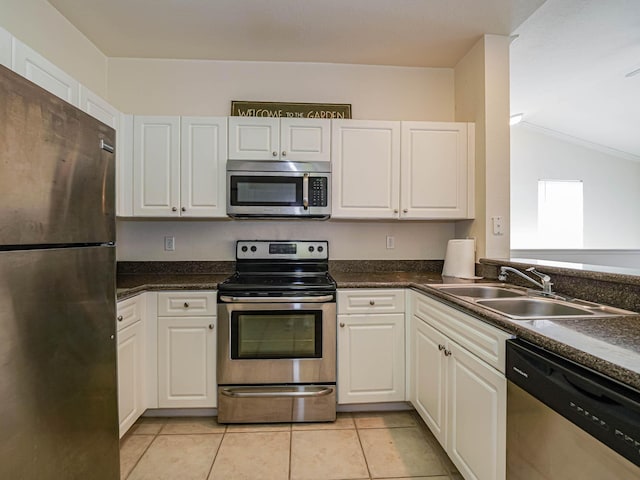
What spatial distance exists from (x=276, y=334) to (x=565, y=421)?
1.51 meters

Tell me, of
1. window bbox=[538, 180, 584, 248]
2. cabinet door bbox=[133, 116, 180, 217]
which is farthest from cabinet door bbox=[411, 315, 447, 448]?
window bbox=[538, 180, 584, 248]

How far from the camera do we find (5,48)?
4.34 ft

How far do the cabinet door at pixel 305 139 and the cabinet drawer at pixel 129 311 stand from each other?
1302 millimetres

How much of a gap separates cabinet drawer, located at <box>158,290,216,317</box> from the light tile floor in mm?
699

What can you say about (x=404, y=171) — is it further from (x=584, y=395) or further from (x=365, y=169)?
(x=584, y=395)

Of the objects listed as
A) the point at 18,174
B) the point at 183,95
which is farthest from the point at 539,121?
the point at 18,174

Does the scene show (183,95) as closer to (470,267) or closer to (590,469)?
(470,267)

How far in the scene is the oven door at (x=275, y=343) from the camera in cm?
205

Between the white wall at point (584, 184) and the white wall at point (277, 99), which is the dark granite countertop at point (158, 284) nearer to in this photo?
the white wall at point (277, 99)

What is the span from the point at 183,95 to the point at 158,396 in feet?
7.17

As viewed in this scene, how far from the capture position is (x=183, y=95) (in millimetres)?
2613

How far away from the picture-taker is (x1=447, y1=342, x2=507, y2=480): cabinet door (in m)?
1.19

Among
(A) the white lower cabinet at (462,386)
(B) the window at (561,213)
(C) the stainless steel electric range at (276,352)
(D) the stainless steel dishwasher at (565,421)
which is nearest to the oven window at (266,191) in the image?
(C) the stainless steel electric range at (276,352)

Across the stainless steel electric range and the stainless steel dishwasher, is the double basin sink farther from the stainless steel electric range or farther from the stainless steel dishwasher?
the stainless steel electric range
